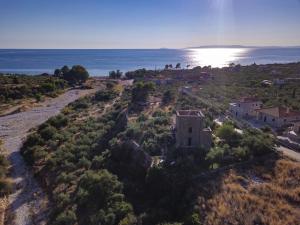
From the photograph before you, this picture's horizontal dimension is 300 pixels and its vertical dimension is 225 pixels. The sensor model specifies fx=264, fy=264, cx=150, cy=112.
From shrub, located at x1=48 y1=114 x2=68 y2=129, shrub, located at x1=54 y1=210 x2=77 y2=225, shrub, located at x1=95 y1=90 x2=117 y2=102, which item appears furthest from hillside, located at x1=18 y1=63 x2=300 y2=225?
shrub, located at x1=95 y1=90 x2=117 y2=102

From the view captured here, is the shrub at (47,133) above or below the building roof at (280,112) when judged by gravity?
below

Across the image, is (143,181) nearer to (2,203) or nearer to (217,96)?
(2,203)

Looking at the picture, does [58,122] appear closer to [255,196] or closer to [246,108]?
[246,108]

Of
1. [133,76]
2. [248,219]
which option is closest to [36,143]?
[248,219]

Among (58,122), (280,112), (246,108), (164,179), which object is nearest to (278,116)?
(280,112)

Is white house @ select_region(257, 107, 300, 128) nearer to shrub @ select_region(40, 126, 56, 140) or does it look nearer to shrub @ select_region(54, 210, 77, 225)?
shrub @ select_region(54, 210, 77, 225)

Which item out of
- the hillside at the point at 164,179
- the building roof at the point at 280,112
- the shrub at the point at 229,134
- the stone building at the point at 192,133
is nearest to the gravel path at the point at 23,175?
the hillside at the point at 164,179

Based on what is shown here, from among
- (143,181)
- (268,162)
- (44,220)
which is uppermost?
(268,162)

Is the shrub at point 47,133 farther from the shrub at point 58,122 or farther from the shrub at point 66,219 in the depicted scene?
the shrub at point 66,219
